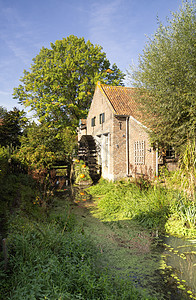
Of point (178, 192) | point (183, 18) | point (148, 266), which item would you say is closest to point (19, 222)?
point (148, 266)

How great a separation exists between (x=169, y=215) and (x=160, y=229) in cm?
54

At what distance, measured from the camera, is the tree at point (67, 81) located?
20.7 metres

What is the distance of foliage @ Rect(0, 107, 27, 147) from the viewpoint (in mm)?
15625

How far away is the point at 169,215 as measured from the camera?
6.36 metres

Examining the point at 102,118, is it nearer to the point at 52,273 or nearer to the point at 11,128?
the point at 11,128

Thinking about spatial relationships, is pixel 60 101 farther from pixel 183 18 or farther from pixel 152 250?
pixel 152 250

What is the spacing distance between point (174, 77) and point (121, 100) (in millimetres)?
6237

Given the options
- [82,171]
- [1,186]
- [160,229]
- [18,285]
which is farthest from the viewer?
[82,171]

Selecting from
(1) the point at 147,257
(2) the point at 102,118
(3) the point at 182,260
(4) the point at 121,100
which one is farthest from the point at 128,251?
(2) the point at 102,118

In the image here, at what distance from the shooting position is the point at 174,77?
7609 millimetres

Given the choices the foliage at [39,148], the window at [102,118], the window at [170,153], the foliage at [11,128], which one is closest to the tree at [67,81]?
the foliage at [11,128]

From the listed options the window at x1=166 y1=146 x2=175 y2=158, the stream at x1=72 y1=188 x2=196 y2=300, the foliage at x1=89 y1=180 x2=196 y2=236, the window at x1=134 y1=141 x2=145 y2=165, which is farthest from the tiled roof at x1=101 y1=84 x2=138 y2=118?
the stream at x1=72 y1=188 x2=196 y2=300

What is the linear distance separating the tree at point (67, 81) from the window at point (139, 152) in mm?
10519

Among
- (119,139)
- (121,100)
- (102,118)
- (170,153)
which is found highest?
(121,100)
